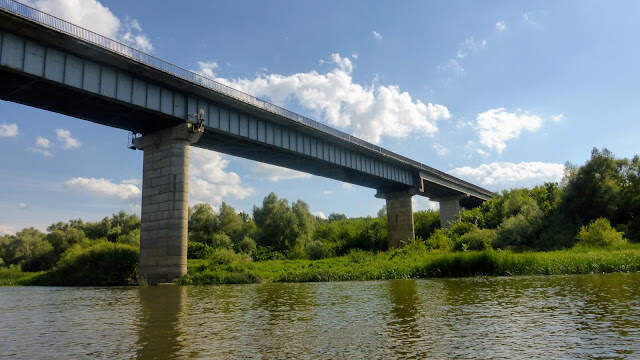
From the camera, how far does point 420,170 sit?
6581cm

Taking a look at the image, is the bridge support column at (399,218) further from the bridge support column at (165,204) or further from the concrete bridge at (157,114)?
the bridge support column at (165,204)

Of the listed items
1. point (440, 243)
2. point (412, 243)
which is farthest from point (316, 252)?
point (440, 243)

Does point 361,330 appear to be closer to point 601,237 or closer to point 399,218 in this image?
point 601,237

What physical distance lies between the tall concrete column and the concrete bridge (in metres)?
33.3

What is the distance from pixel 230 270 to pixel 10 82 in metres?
20.5

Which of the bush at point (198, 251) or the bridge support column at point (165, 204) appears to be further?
the bush at point (198, 251)

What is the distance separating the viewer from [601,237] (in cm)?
3462

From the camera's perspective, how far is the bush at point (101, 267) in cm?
3812

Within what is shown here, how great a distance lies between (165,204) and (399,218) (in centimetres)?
3919

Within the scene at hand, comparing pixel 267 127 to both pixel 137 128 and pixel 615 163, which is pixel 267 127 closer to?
pixel 137 128

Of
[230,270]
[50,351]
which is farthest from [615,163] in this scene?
[50,351]

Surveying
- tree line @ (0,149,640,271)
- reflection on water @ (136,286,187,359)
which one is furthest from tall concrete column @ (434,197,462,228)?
reflection on water @ (136,286,187,359)

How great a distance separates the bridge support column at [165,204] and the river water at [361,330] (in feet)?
68.7

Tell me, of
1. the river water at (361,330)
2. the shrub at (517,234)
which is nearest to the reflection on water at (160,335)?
the river water at (361,330)
